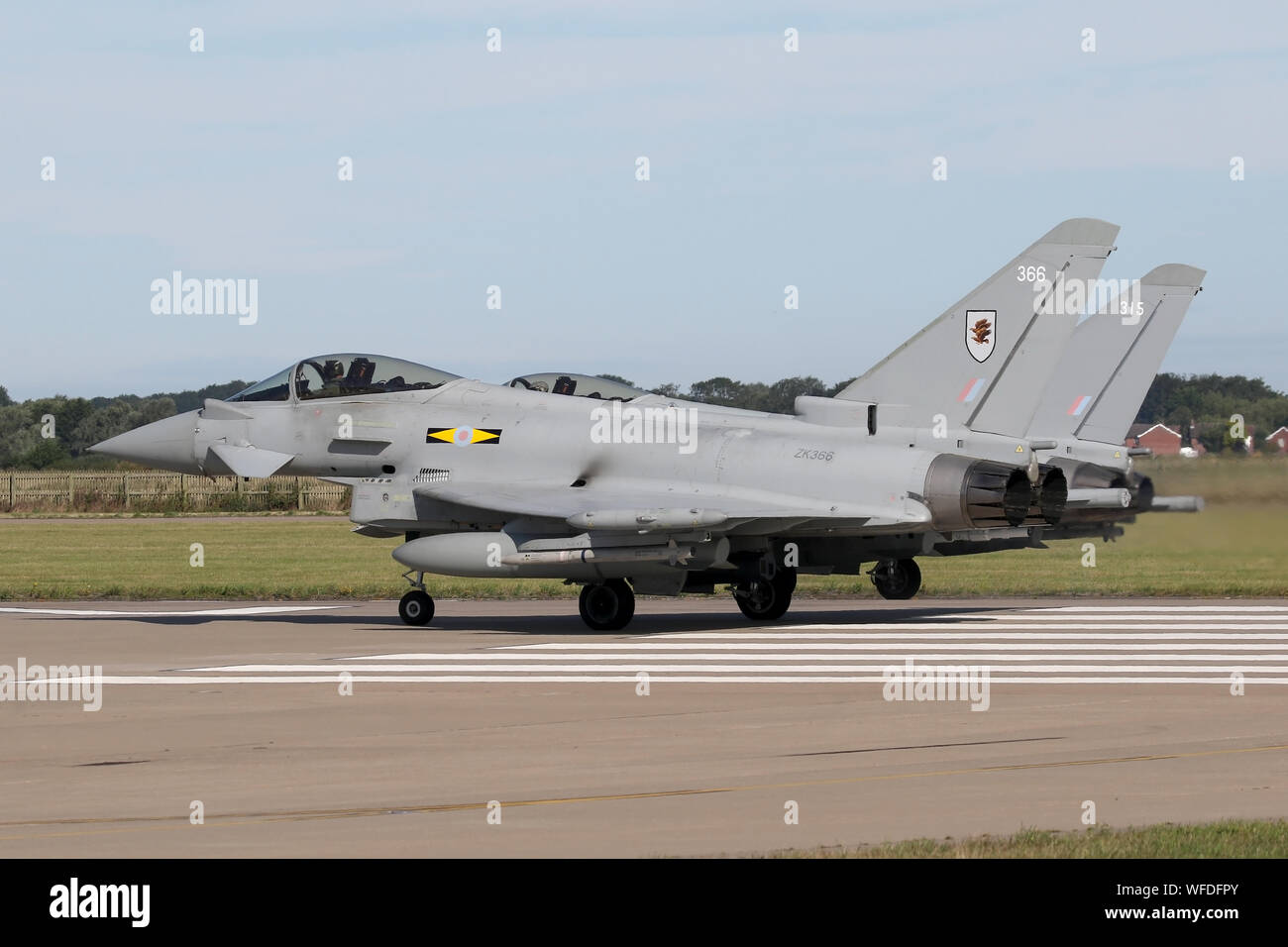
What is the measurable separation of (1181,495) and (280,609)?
13.3 metres

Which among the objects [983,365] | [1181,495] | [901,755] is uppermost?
[983,365]

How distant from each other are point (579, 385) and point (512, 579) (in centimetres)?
884

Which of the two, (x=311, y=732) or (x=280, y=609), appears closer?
(x=311, y=732)

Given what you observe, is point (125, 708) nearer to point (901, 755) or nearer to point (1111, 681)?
point (901, 755)

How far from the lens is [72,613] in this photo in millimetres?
22672

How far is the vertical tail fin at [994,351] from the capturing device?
63.4 feet

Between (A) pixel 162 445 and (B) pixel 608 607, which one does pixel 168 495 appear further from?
(B) pixel 608 607

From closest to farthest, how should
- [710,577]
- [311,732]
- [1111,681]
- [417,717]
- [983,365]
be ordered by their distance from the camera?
[311,732]
[417,717]
[1111,681]
[983,365]
[710,577]

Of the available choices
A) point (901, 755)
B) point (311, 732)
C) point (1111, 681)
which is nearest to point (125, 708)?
point (311, 732)

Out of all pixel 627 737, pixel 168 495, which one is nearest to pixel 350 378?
pixel 627 737

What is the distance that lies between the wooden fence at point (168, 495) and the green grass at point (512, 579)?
55.8 ft

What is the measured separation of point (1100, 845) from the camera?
7.38 metres

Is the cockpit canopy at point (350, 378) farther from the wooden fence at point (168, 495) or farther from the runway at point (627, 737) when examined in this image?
the wooden fence at point (168, 495)

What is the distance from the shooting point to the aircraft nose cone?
2192 centimetres
